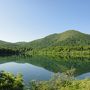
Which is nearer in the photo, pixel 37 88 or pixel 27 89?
pixel 37 88

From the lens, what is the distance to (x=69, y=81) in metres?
44.7

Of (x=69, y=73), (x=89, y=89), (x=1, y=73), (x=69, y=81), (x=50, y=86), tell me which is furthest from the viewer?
(x=69, y=73)

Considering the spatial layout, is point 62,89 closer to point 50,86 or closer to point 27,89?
point 50,86

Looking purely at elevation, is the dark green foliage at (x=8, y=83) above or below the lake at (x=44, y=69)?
above

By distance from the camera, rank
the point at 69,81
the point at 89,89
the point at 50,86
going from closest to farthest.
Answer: the point at 89,89 < the point at 50,86 < the point at 69,81

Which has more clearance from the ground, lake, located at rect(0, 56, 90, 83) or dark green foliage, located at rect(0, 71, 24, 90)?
dark green foliage, located at rect(0, 71, 24, 90)

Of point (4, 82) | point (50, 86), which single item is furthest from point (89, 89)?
point (4, 82)

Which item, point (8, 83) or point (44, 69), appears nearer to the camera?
point (8, 83)

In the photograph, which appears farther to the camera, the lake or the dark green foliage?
the lake

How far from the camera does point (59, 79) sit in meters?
43.5

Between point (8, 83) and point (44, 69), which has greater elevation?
point (8, 83)

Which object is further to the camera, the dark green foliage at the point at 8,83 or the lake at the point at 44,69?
the lake at the point at 44,69

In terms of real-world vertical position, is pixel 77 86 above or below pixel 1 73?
below

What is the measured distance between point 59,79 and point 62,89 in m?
4.20
